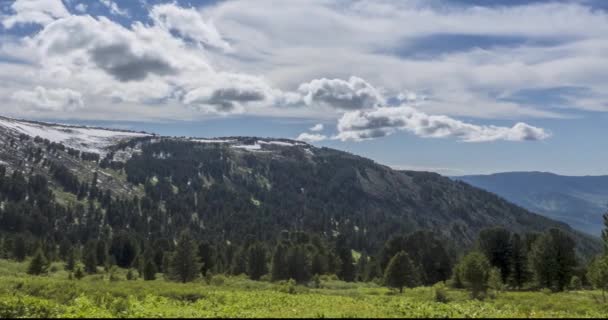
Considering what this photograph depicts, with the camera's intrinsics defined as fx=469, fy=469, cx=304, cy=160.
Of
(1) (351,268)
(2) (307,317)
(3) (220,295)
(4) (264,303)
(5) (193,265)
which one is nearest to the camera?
(2) (307,317)

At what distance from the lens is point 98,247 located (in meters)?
154

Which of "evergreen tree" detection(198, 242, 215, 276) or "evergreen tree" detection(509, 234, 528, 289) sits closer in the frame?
"evergreen tree" detection(509, 234, 528, 289)

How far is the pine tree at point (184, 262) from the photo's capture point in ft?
325

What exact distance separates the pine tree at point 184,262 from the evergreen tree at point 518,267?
67818mm

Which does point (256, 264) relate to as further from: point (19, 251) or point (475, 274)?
point (19, 251)

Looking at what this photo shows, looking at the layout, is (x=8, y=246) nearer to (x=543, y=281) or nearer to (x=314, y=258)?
(x=314, y=258)

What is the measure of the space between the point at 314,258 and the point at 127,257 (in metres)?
74.7

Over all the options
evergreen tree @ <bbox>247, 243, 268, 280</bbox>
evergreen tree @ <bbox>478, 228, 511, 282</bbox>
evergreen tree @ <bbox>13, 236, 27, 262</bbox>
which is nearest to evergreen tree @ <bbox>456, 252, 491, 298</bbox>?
evergreen tree @ <bbox>478, 228, 511, 282</bbox>

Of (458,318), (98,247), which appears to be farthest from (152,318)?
(98,247)

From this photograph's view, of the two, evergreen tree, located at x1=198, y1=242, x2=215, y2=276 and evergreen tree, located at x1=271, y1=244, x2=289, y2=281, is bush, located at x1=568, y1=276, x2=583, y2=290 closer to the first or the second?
evergreen tree, located at x1=271, y1=244, x2=289, y2=281

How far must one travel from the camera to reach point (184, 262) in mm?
99562

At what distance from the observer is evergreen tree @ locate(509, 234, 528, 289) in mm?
100250

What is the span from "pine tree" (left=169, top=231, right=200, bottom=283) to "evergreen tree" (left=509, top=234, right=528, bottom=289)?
67.8m

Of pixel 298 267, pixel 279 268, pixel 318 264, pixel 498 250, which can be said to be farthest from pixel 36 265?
pixel 498 250
